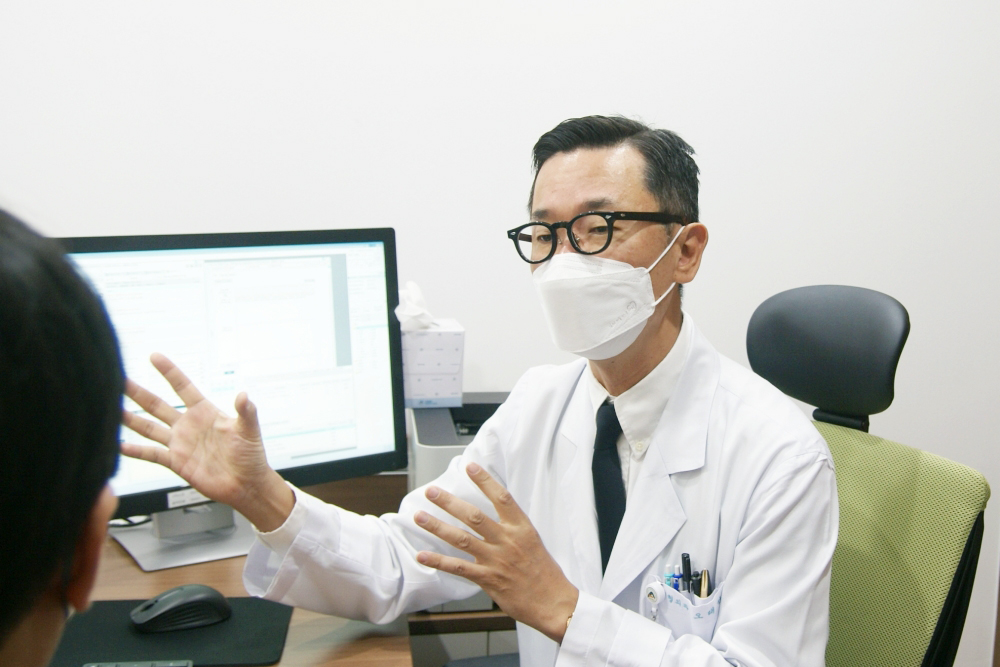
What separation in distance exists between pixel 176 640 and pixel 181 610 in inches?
1.6

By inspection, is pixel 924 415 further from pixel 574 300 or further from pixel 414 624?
pixel 414 624

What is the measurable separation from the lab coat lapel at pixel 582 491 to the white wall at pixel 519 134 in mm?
639

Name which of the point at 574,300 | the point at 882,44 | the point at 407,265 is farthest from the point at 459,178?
the point at 882,44

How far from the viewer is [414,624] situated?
1211 millimetres

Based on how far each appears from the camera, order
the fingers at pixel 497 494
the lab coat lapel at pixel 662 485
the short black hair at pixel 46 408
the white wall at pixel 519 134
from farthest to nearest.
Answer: the white wall at pixel 519 134 → the lab coat lapel at pixel 662 485 → the fingers at pixel 497 494 → the short black hair at pixel 46 408

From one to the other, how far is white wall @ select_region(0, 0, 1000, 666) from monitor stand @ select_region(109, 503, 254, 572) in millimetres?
707

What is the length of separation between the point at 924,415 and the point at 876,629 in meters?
1.14

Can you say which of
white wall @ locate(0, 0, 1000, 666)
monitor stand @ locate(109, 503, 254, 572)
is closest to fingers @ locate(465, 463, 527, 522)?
monitor stand @ locate(109, 503, 254, 572)

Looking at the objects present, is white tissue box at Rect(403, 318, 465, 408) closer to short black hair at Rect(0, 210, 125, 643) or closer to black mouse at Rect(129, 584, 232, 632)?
black mouse at Rect(129, 584, 232, 632)

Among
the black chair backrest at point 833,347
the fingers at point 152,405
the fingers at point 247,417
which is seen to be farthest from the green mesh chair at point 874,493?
the fingers at point 152,405

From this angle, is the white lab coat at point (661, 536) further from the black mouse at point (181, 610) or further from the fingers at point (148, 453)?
the fingers at point (148, 453)

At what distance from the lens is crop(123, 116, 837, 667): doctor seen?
3.11ft

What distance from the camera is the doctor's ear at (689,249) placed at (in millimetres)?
1190

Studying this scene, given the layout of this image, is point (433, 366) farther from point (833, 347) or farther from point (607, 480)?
point (833, 347)
